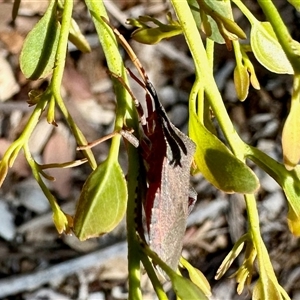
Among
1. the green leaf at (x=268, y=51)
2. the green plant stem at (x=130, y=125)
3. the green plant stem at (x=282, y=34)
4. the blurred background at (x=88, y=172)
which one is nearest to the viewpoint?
the green plant stem at (x=282, y=34)

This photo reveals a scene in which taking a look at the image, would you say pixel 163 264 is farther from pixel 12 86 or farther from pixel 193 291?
pixel 12 86

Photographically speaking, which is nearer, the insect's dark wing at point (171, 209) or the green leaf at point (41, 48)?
the insect's dark wing at point (171, 209)

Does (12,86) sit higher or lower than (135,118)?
lower

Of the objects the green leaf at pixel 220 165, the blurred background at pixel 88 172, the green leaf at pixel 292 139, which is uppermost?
the green leaf at pixel 292 139

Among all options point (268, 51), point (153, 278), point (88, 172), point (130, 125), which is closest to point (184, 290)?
point (153, 278)

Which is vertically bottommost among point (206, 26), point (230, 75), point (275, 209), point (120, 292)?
point (120, 292)

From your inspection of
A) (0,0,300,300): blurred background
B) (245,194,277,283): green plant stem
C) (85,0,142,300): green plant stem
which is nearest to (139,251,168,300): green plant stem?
(85,0,142,300): green plant stem

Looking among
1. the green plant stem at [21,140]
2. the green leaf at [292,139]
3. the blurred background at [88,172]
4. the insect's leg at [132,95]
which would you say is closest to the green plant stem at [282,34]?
the green leaf at [292,139]

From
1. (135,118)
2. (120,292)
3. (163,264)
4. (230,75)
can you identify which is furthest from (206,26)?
(230,75)

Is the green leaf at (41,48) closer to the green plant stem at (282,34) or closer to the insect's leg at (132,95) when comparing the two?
the insect's leg at (132,95)
